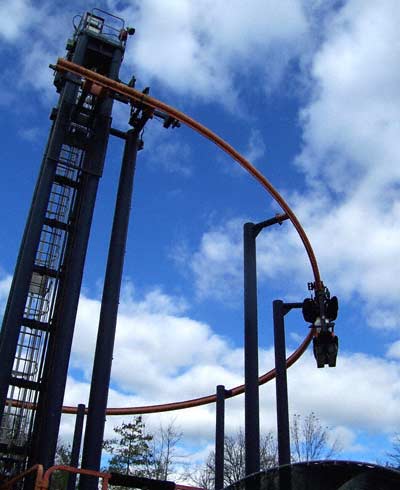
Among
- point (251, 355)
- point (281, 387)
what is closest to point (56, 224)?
point (251, 355)

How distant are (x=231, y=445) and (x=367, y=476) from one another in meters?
46.8

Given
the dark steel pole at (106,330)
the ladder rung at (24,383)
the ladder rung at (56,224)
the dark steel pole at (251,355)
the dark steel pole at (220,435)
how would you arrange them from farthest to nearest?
the dark steel pole at (220,435) → the ladder rung at (56,224) → the ladder rung at (24,383) → the dark steel pole at (106,330) → the dark steel pole at (251,355)

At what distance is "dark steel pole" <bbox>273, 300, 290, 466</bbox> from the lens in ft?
39.4

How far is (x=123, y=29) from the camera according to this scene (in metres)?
18.4

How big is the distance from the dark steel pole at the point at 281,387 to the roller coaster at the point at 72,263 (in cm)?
110

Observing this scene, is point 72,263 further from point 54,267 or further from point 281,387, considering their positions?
point 281,387

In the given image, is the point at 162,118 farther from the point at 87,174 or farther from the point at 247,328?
the point at 247,328

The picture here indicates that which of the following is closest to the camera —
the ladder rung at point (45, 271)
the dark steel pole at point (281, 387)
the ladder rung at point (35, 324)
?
the dark steel pole at point (281, 387)

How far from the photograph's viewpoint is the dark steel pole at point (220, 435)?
64.4 feet

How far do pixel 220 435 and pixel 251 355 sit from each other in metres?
9.85

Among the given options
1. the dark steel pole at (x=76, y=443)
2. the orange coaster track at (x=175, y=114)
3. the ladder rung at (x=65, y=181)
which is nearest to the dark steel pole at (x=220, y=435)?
the dark steel pole at (x=76, y=443)

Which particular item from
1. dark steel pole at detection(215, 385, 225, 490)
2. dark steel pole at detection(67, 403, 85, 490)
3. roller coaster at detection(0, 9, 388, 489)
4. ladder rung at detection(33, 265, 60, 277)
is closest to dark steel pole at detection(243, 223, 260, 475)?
roller coaster at detection(0, 9, 388, 489)

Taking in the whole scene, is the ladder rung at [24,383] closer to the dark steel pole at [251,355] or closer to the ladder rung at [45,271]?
the ladder rung at [45,271]

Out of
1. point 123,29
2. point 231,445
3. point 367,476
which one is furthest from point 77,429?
point 231,445
